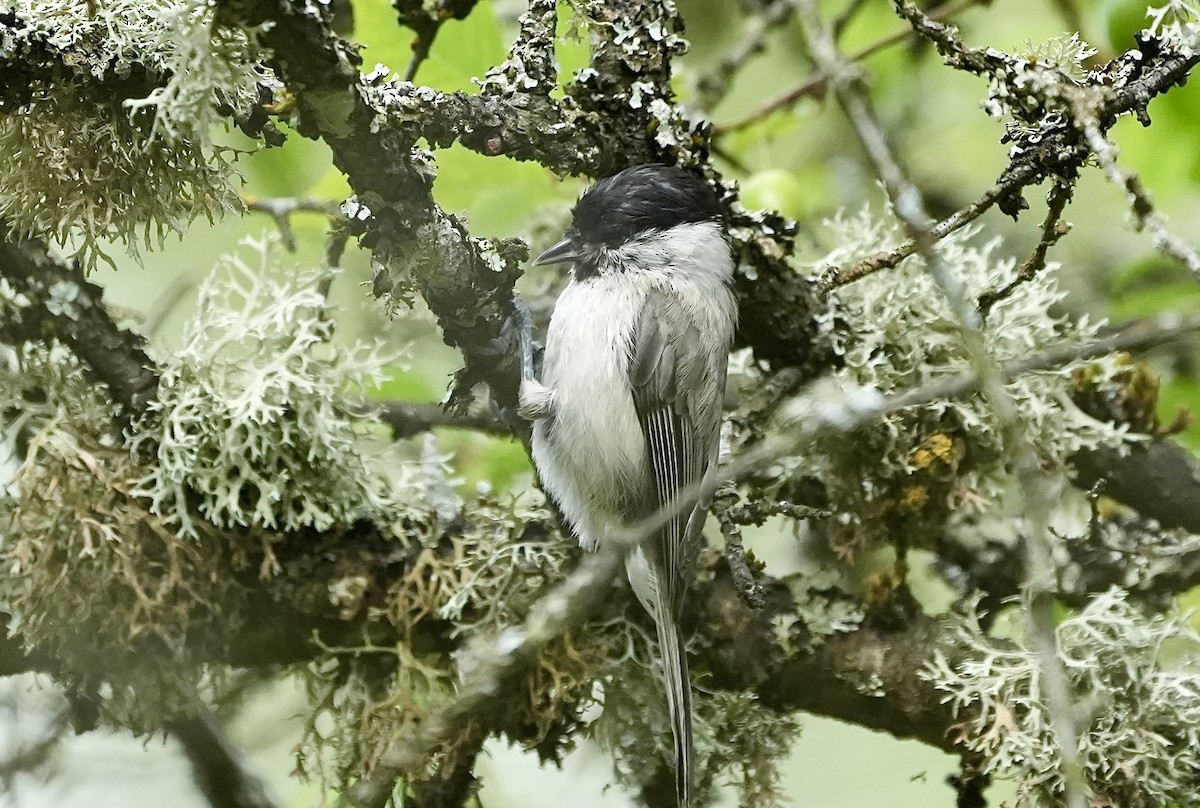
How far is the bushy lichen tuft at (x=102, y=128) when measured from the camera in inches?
49.3

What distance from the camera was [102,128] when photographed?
4.28 feet

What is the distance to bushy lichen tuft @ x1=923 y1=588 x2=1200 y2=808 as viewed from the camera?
1.51m

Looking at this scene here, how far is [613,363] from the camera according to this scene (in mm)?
1854

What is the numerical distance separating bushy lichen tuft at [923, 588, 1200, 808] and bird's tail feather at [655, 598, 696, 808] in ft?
1.29

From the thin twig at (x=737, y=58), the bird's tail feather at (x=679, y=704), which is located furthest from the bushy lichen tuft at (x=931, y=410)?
the thin twig at (x=737, y=58)

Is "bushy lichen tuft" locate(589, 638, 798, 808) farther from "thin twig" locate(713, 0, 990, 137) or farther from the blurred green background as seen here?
"thin twig" locate(713, 0, 990, 137)

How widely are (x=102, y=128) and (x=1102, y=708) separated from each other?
1.62 metres

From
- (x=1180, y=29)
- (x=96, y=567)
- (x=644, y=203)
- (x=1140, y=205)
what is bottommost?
(x=96, y=567)

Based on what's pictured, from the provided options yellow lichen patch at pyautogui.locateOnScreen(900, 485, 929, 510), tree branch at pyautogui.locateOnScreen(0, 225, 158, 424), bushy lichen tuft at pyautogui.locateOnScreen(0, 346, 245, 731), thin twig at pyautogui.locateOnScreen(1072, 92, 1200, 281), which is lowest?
bushy lichen tuft at pyautogui.locateOnScreen(0, 346, 245, 731)

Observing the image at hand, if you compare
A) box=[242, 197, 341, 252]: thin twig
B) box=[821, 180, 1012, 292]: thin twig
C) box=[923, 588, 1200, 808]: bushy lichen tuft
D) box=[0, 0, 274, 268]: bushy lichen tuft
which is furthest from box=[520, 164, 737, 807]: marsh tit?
box=[0, 0, 274, 268]: bushy lichen tuft

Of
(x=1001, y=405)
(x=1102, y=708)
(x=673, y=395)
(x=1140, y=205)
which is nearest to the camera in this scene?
(x=1001, y=405)

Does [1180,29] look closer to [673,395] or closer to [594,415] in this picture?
[673,395]

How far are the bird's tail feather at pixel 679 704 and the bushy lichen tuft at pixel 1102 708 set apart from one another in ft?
1.29

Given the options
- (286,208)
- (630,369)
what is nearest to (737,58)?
(630,369)
